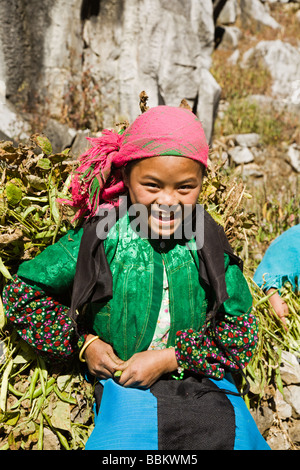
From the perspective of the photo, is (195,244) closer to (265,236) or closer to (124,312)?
A: (124,312)

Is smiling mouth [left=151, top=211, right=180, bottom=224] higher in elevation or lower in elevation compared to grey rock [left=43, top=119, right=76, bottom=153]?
higher

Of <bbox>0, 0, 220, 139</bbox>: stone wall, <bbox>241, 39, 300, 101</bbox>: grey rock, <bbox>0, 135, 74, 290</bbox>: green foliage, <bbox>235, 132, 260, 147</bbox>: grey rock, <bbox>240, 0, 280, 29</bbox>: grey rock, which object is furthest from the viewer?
<bbox>240, 0, 280, 29</bbox>: grey rock

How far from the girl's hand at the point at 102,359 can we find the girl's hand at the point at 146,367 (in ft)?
0.13

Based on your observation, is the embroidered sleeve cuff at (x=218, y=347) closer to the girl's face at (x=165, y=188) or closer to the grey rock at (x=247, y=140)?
the girl's face at (x=165, y=188)

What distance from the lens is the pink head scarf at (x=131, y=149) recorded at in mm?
1461

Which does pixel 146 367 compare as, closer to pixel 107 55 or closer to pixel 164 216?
pixel 164 216

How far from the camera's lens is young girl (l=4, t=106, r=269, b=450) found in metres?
1.52

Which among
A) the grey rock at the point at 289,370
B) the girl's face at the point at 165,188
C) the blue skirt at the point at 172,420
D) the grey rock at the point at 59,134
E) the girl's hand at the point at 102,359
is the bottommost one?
the grey rock at the point at 289,370

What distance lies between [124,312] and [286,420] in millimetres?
1371

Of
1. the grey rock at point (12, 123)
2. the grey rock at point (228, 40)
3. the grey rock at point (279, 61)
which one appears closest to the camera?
the grey rock at point (12, 123)

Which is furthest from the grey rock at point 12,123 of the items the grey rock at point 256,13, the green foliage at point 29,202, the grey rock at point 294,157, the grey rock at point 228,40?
the grey rock at point 256,13

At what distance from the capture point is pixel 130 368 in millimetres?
1625

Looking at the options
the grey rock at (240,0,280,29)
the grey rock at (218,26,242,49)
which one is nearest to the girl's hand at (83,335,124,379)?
the grey rock at (218,26,242,49)

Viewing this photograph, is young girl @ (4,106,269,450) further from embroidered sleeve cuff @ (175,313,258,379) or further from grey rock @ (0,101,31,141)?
grey rock @ (0,101,31,141)
